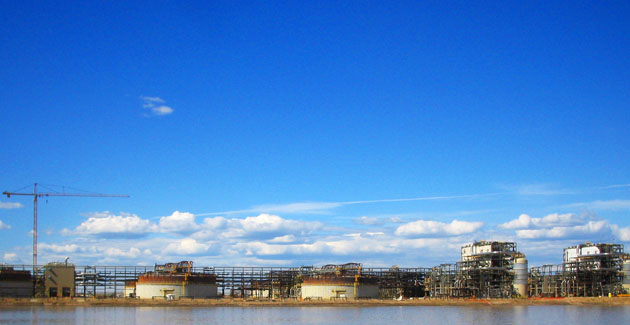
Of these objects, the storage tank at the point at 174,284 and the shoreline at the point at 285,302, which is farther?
the storage tank at the point at 174,284

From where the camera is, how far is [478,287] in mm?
133750

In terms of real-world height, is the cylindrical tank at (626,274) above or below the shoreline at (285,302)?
above

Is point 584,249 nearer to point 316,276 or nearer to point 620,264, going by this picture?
point 620,264

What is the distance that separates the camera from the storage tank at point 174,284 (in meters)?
125

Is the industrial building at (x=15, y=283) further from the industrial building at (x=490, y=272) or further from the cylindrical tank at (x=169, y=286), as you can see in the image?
the industrial building at (x=490, y=272)

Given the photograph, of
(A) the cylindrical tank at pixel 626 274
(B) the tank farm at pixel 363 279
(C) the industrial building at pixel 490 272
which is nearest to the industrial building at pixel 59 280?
(B) the tank farm at pixel 363 279

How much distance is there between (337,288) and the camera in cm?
12662

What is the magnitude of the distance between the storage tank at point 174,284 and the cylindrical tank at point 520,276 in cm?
5768

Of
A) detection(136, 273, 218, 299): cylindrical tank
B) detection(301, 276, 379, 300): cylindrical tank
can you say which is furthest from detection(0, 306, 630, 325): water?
detection(136, 273, 218, 299): cylindrical tank

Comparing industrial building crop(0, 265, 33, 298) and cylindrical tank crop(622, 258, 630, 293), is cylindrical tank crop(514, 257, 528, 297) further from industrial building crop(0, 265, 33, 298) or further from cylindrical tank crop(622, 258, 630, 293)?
industrial building crop(0, 265, 33, 298)

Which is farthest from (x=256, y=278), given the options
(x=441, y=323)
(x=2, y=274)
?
(x=441, y=323)

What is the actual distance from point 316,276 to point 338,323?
4856 cm

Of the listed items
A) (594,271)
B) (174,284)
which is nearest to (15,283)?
(174,284)

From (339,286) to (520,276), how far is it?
34.0 m
